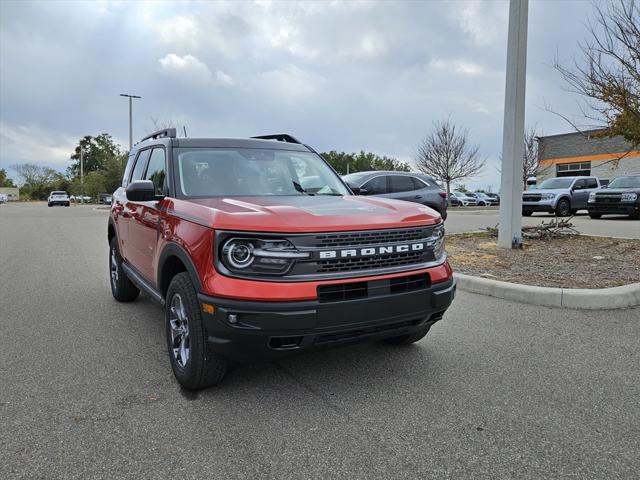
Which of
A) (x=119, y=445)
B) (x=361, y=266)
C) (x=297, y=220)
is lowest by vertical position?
(x=119, y=445)

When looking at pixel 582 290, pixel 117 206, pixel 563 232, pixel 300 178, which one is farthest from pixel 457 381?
pixel 563 232

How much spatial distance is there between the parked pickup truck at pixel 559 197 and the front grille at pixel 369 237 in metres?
17.8

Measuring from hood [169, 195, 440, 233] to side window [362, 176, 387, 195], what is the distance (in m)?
7.71

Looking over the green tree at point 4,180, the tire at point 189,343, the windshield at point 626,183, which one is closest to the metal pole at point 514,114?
the tire at point 189,343

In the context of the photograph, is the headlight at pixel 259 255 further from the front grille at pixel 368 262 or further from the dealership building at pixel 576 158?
the dealership building at pixel 576 158

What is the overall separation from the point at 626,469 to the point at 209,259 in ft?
8.05

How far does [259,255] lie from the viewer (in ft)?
9.39

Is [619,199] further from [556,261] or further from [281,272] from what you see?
[281,272]

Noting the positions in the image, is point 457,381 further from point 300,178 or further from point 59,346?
point 59,346

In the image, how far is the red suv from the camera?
9.23 ft

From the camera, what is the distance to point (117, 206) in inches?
220

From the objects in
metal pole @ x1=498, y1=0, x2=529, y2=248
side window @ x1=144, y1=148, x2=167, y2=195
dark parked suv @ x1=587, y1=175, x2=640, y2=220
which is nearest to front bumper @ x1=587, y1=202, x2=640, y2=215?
dark parked suv @ x1=587, y1=175, x2=640, y2=220

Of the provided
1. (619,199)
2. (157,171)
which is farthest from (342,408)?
(619,199)

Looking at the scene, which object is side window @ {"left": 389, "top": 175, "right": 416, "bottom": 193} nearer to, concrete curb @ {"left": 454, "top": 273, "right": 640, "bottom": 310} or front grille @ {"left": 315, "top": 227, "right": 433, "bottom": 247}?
concrete curb @ {"left": 454, "top": 273, "right": 640, "bottom": 310}
